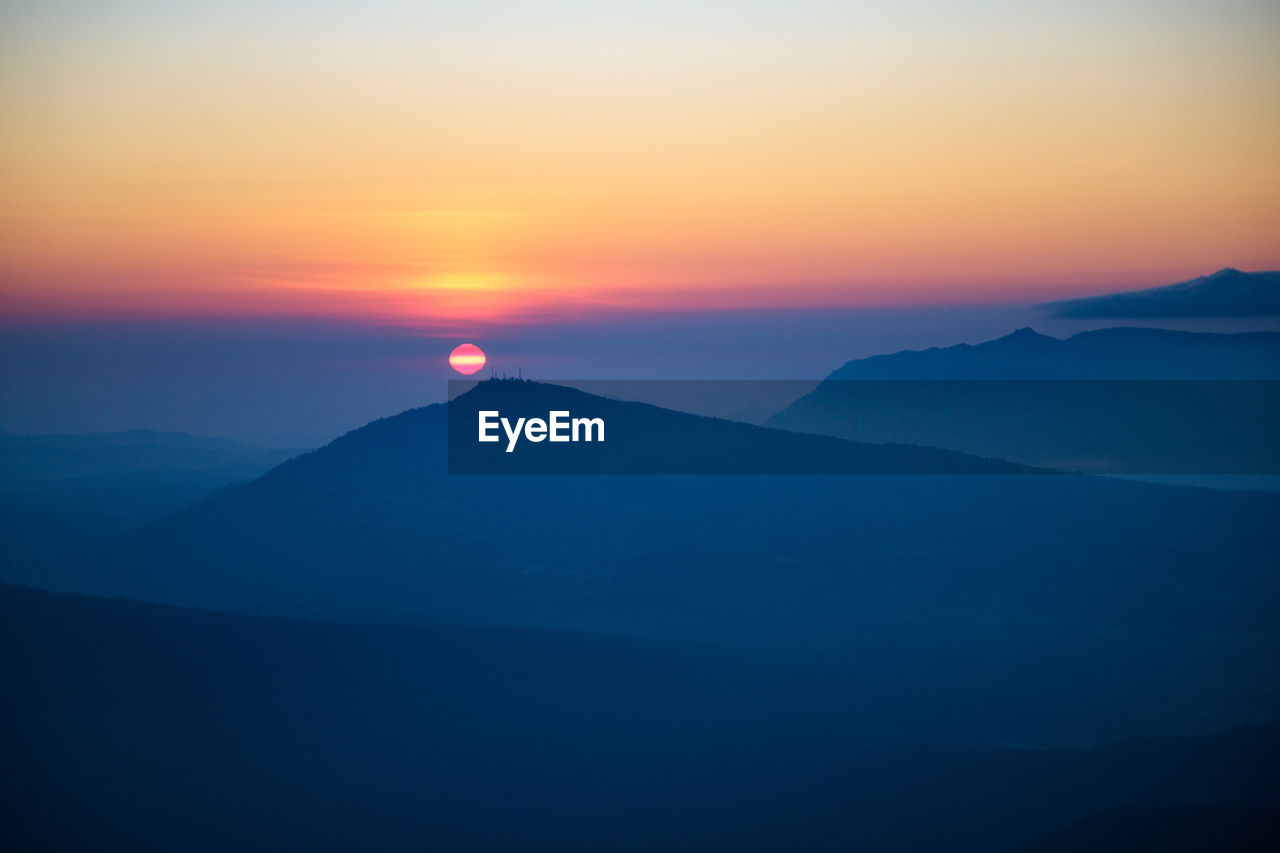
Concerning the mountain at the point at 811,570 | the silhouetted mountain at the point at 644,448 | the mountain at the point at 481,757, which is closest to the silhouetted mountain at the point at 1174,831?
the mountain at the point at 481,757

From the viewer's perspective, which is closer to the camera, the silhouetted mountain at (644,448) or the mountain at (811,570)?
the mountain at (811,570)

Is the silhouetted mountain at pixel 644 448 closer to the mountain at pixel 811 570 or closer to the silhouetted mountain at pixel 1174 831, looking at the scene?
the mountain at pixel 811 570

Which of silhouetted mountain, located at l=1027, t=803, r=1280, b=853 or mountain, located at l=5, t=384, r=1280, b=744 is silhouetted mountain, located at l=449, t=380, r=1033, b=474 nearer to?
mountain, located at l=5, t=384, r=1280, b=744

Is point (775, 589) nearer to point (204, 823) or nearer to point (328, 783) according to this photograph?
point (328, 783)

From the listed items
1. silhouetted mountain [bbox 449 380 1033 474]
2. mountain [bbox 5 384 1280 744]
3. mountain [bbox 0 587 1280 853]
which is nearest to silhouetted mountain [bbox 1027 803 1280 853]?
mountain [bbox 0 587 1280 853]

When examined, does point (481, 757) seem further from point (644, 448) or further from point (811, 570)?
point (644, 448)

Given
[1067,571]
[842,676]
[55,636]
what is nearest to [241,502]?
[55,636]

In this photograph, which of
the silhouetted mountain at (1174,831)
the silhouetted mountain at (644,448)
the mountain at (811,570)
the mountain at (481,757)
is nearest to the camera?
the silhouetted mountain at (1174,831)
